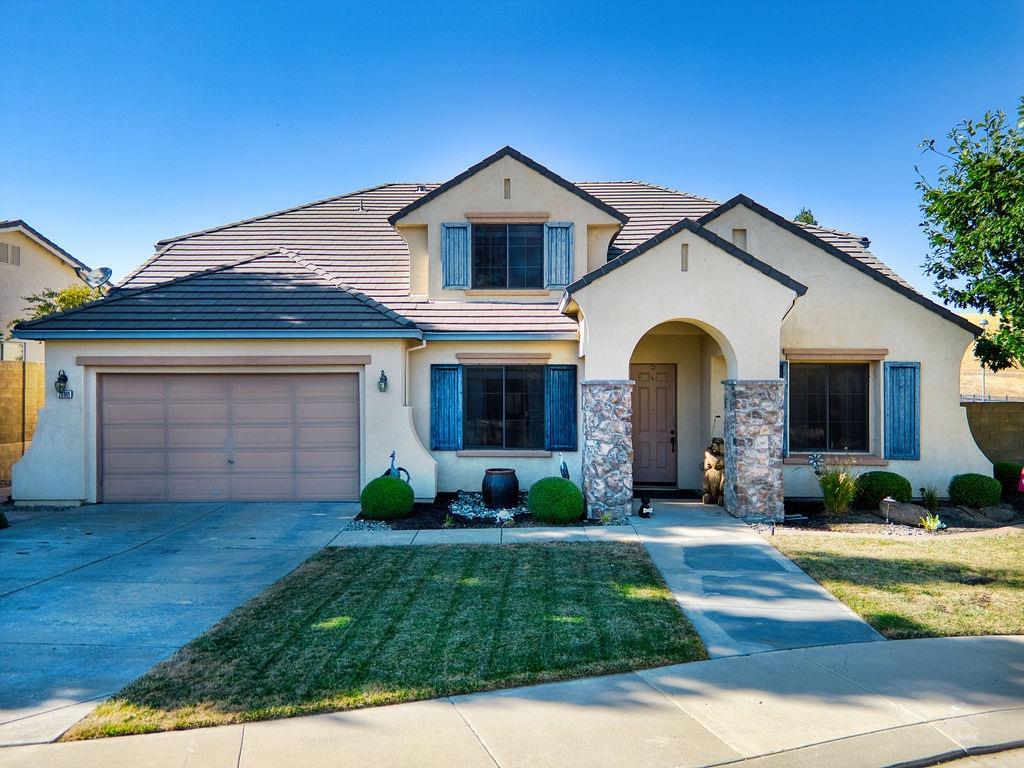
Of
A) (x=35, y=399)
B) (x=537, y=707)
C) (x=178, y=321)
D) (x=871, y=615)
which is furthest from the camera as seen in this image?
(x=35, y=399)

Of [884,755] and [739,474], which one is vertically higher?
[739,474]

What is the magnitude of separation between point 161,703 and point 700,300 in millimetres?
8503

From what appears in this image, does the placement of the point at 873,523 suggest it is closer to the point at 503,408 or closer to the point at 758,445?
the point at 758,445

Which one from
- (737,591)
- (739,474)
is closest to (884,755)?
(737,591)

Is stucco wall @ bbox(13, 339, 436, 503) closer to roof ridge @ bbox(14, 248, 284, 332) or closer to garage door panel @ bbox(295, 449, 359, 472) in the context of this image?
garage door panel @ bbox(295, 449, 359, 472)

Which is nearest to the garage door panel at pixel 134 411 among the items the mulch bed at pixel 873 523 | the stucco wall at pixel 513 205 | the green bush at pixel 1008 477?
the stucco wall at pixel 513 205

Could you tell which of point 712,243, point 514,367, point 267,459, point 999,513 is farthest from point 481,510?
point 999,513

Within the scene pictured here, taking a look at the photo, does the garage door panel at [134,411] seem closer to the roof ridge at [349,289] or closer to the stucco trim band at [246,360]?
the stucco trim band at [246,360]

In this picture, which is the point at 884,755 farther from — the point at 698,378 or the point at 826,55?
the point at 826,55

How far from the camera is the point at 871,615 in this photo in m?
5.90

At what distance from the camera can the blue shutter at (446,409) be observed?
12008 millimetres

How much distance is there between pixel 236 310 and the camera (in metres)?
11.5

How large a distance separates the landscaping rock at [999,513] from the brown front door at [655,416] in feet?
16.8

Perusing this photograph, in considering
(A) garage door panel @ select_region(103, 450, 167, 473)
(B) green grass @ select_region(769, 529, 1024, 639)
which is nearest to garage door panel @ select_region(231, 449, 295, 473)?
(A) garage door panel @ select_region(103, 450, 167, 473)
